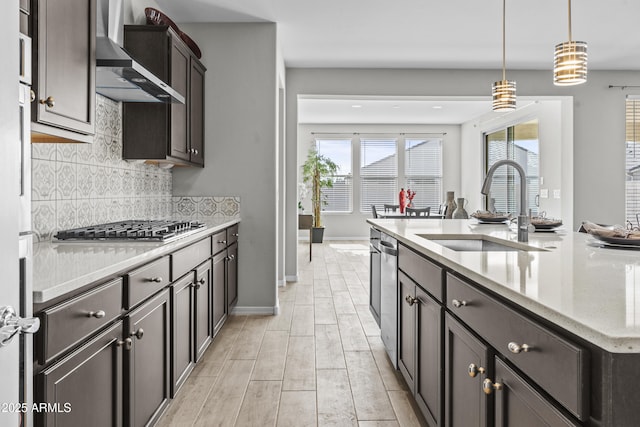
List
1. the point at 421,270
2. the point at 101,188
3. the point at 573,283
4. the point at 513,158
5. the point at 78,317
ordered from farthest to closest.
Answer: the point at 513,158, the point at 101,188, the point at 421,270, the point at 78,317, the point at 573,283

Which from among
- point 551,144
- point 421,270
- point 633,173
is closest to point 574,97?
point 551,144

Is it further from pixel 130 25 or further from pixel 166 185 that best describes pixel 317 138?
pixel 130 25

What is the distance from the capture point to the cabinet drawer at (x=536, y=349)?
0.79 metres

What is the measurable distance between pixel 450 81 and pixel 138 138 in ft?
13.3

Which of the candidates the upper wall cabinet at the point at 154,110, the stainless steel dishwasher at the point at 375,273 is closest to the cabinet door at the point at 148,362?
the upper wall cabinet at the point at 154,110

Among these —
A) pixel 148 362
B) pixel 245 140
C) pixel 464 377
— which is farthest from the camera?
pixel 245 140

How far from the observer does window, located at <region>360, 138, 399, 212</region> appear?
10078 millimetres

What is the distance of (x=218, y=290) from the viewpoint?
3.18 meters

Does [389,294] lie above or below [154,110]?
below

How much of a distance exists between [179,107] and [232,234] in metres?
1.12

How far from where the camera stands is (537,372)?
0.94m

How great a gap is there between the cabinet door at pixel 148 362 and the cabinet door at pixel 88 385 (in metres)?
0.08

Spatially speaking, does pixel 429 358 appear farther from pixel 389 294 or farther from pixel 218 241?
pixel 218 241

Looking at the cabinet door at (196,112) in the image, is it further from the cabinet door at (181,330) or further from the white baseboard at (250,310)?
the cabinet door at (181,330)
